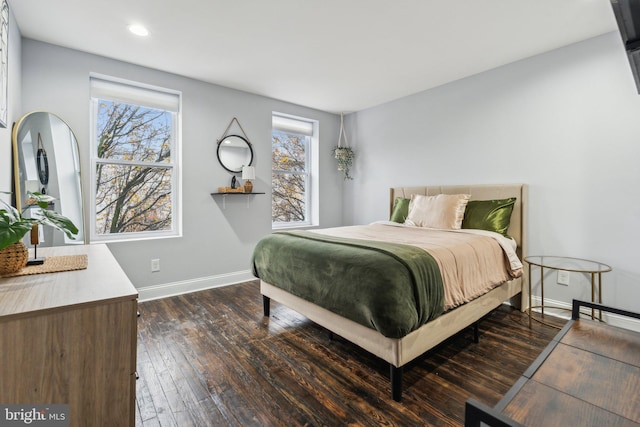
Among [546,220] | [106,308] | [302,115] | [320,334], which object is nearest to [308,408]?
[320,334]

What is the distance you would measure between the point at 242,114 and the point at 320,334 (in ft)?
9.44

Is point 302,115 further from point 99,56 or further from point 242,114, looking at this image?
point 99,56

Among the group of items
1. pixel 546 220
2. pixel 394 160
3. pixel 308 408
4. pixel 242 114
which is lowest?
pixel 308 408

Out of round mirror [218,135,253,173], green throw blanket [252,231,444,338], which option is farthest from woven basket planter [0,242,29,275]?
round mirror [218,135,253,173]

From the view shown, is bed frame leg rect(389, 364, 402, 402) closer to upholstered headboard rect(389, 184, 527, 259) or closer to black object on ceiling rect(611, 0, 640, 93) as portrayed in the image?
black object on ceiling rect(611, 0, 640, 93)

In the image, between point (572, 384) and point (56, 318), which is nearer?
point (56, 318)

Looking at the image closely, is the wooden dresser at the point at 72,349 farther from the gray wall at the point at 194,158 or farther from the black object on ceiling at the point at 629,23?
the gray wall at the point at 194,158

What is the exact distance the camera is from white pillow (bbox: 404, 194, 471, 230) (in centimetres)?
308

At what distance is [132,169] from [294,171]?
2165 millimetres

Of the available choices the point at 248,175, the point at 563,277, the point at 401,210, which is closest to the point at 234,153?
the point at 248,175

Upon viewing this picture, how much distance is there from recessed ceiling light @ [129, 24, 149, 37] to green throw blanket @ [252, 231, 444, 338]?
2156mm

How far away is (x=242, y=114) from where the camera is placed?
12.7 feet

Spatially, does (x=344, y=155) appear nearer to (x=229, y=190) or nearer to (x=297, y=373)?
(x=229, y=190)

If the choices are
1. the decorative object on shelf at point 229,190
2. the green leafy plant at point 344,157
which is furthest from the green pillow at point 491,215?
the decorative object on shelf at point 229,190
